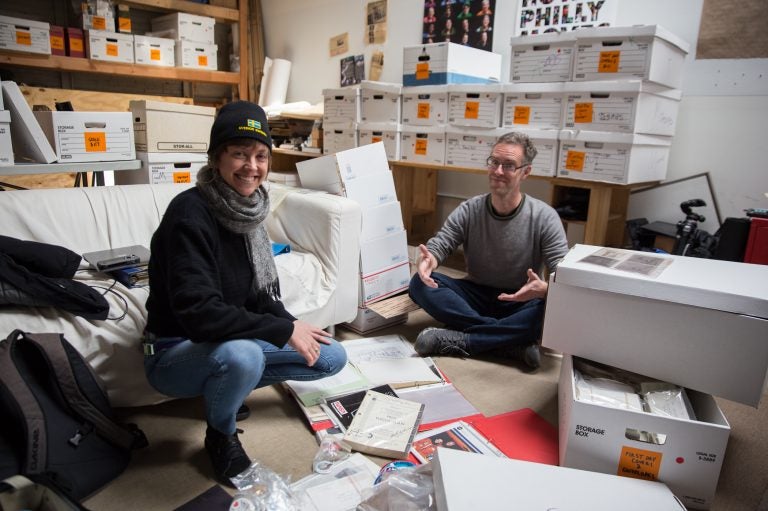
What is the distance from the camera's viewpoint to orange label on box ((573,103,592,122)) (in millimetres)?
2312

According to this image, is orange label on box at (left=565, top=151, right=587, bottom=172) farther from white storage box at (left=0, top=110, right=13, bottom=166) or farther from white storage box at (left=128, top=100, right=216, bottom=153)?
white storage box at (left=0, top=110, right=13, bottom=166)

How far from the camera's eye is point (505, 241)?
206 cm

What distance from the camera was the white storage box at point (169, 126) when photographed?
2.49m

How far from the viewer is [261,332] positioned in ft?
4.05

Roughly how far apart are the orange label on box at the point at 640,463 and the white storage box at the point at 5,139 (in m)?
2.49

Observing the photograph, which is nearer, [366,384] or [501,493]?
[501,493]

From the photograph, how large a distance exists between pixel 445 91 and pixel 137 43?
2618 mm

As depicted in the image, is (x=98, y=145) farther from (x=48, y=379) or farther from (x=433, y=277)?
(x=433, y=277)

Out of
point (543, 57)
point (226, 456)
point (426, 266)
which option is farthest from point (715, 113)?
point (226, 456)

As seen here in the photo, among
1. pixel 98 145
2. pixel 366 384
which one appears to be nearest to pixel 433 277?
pixel 366 384

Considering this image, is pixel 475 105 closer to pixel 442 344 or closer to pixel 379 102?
pixel 379 102

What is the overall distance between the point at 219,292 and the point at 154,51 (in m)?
3.57

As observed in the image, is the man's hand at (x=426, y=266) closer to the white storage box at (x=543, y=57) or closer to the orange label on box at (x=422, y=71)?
the white storage box at (x=543, y=57)

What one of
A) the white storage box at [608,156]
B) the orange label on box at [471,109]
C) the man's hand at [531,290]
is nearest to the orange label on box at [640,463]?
the man's hand at [531,290]
